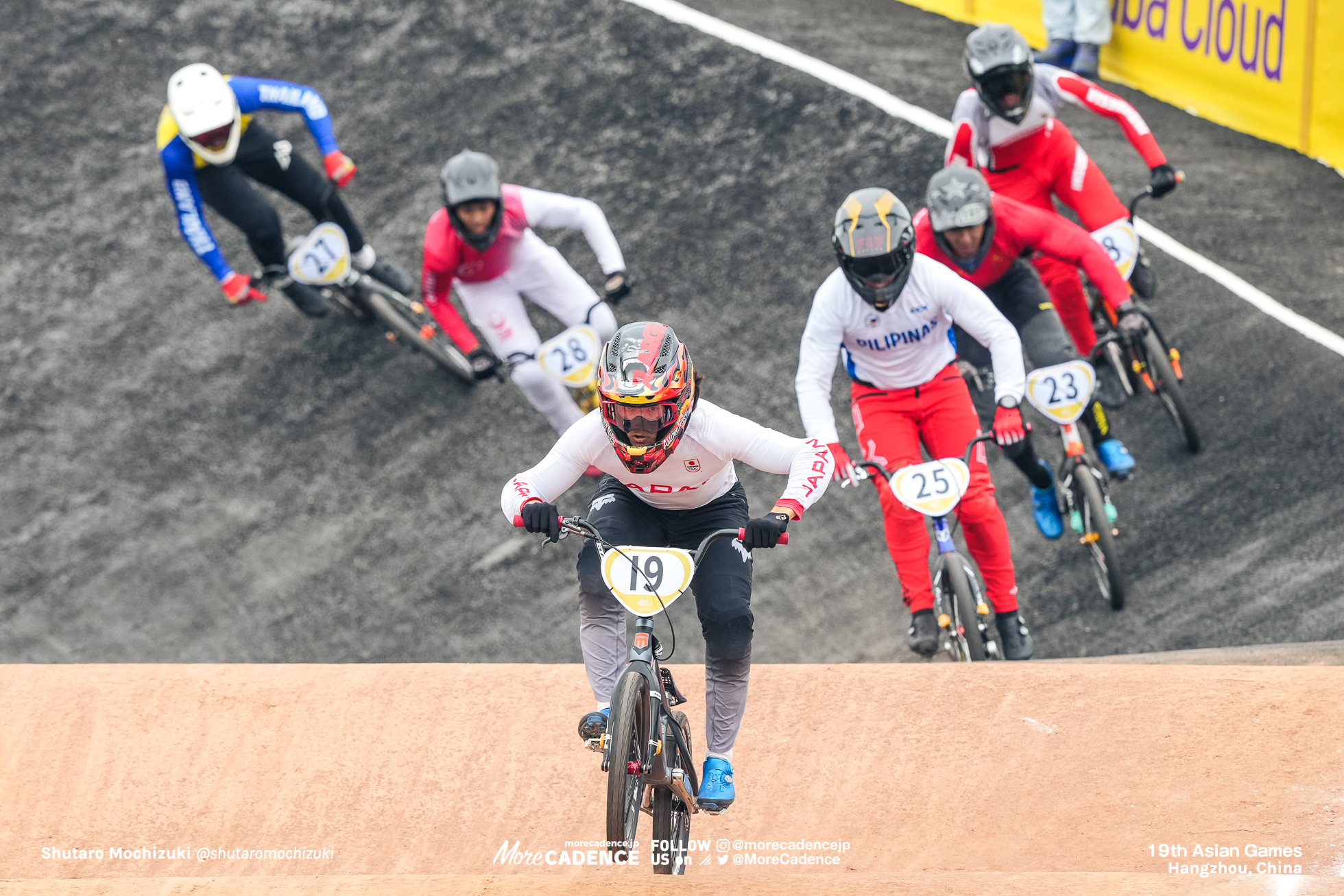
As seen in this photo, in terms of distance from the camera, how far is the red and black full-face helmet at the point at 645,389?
5121mm

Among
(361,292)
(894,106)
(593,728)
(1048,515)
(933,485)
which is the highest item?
(593,728)

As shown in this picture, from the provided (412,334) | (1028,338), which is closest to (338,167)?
(412,334)

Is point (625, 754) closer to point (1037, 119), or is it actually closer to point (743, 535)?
point (743, 535)

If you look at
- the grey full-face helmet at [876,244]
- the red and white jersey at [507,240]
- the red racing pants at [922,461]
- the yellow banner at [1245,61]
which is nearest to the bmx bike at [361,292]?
the red and white jersey at [507,240]

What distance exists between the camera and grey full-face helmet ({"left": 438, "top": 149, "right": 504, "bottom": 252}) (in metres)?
9.17

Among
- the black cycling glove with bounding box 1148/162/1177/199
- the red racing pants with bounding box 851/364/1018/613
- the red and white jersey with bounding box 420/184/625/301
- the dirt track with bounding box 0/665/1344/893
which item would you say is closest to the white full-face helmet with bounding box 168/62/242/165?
the red and white jersey with bounding box 420/184/625/301

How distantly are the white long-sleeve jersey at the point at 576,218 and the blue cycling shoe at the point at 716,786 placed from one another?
15.2ft

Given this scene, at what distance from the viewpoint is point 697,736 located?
7172 millimetres

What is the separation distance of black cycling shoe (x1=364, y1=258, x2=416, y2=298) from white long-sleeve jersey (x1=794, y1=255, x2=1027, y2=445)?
4.51m

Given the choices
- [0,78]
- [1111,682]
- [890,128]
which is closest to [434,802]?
[1111,682]

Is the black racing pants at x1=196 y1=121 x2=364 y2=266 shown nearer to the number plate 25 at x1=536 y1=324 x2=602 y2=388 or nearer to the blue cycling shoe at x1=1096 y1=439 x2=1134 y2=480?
the number plate 25 at x1=536 y1=324 x2=602 y2=388

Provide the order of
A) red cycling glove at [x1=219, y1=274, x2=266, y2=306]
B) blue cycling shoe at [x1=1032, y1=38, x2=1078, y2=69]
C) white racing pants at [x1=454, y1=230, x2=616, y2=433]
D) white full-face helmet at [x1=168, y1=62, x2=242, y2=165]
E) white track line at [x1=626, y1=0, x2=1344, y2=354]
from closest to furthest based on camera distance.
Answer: white racing pants at [x1=454, y1=230, x2=616, y2=433] < white full-face helmet at [x1=168, y1=62, x2=242, y2=165] < white track line at [x1=626, y1=0, x2=1344, y2=354] < red cycling glove at [x1=219, y1=274, x2=266, y2=306] < blue cycling shoe at [x1=1032, y1=38, x2=1078, y2=69]

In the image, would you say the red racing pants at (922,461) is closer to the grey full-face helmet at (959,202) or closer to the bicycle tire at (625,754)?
the grey full-face helmet at (959,202)

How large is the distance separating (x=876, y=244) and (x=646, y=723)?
317 cm
